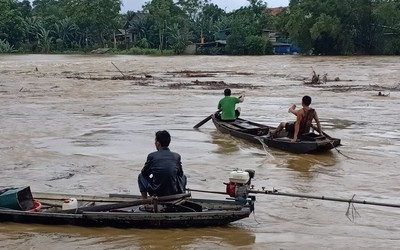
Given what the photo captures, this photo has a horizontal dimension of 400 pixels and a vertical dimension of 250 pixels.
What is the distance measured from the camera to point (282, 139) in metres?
11.0

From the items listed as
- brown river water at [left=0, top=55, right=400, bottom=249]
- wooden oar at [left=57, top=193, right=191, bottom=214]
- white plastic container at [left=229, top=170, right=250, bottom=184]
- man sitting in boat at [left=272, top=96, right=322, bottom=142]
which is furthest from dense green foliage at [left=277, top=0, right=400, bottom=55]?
wooden oar at [left=57, top=193, right=191, bottom=214]

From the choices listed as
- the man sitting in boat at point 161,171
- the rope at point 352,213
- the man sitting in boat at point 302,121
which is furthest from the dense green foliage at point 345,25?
the man sitting in boat at point 161,171

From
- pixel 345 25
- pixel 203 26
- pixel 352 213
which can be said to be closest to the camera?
pixel 352 213

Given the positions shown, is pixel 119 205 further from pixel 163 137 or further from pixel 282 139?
pixel 282 139

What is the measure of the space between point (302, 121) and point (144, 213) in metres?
5.32

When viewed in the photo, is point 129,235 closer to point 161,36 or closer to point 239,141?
point 239,141

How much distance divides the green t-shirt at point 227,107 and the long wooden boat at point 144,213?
669cm

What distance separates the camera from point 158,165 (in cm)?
608

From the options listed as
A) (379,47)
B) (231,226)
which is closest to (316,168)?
(231,226)

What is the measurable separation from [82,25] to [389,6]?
35103 mm

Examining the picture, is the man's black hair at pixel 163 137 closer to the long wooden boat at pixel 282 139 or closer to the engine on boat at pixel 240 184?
the engine on boat at pixel 240 184

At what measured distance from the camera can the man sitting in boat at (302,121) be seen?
1041cm

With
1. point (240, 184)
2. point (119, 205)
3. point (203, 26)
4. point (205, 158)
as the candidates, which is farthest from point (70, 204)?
point (203, 26)

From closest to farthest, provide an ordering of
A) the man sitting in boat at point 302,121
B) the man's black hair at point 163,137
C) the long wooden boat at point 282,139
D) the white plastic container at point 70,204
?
the man's black hair at point 163,137
the white plastic container at point 70,204
the man sitting in boat at point 302,121
the long wooden boat at point 282,139
